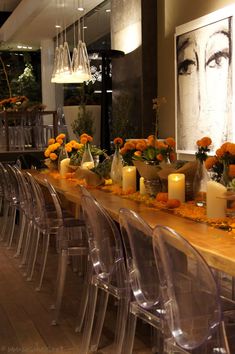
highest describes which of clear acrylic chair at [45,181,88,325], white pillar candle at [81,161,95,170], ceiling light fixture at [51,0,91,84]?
ceiling light fixture at [51,0,91,84]

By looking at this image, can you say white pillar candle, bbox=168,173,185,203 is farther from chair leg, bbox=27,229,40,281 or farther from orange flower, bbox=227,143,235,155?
chair leg, bbox=27,229,40,281

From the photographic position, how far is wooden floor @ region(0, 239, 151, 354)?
10.8 feet

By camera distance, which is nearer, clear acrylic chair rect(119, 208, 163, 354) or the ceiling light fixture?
clear acrylic chair rect(119, 208, 163, 354)

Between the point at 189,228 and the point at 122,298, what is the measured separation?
1.82 feet

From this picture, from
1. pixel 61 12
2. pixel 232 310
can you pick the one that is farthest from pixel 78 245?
pixel 61 12

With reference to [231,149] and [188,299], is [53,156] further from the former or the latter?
[188,299]

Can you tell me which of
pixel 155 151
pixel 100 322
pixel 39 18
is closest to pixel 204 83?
pixel 155 151

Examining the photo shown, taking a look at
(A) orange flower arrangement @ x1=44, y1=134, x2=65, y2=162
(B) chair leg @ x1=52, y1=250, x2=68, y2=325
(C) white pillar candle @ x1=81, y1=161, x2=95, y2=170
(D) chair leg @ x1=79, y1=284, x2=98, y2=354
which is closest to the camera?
(D) chair leg @ x1=79, y1=284, x2=98, y2=354

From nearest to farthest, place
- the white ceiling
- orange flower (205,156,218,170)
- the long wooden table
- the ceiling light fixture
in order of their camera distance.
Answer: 1. the long wooden table
2. orange flower (205,156,218,170)
3. the ceiling light fixture
4. the white ceiling

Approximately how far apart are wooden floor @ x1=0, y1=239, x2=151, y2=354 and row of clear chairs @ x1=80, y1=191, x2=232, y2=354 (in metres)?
0.19

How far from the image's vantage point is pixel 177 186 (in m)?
3.27

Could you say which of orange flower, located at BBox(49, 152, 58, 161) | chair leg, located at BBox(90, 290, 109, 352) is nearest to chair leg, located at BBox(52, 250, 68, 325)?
chair leg, located at BBox(90, 290, 109, 352)

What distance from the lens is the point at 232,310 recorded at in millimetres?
2287

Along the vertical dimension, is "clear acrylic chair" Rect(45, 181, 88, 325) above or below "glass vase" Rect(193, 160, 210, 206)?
below
